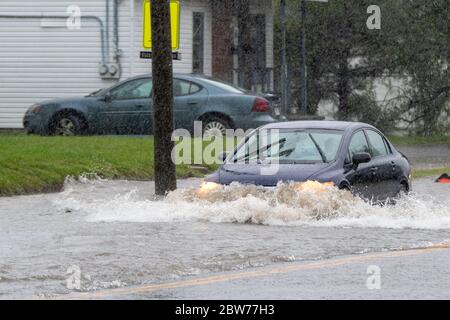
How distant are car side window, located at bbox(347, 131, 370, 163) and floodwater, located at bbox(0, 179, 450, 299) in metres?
0.82

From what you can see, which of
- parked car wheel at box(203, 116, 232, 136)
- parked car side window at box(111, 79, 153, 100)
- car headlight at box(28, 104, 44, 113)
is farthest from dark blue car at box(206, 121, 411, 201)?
car headlight at box(28, 104, 44, 113)

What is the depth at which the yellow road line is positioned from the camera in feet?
32.1

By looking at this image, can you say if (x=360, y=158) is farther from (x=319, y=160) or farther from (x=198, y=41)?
(x=198, y=41)

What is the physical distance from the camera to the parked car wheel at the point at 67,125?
25.7 meters

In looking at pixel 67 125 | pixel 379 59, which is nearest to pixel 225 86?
pixel 67 125

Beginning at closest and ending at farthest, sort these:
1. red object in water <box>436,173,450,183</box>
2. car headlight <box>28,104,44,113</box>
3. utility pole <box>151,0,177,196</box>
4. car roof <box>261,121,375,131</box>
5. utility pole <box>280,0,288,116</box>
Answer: car roof <box>261,121,375,131</box> < utility pole <box>151,0,177,196</box> < red object in water <box>436,173,450,183</box> < car headlight <box>28,104,44,113</box> < utility pole <box>280,0,288,116</box>

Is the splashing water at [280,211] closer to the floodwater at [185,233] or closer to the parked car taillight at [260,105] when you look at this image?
the floodwater at [185,233]

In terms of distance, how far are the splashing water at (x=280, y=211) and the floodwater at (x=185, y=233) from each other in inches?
0.5

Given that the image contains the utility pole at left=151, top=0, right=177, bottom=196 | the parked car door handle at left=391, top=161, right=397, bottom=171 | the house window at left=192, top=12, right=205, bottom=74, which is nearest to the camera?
the parked car door handle at left=391, top=161, right=397, bottom=171

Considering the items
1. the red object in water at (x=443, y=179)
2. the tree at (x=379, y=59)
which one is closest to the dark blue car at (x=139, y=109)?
the red object in water at (x=443, y=179)

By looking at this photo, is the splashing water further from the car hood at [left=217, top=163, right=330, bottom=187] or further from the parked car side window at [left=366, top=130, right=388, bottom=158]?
the parked car side window at [left=366, top=130, right=388, bottom=158]

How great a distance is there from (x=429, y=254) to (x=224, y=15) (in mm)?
20488

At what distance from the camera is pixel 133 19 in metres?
30.4
